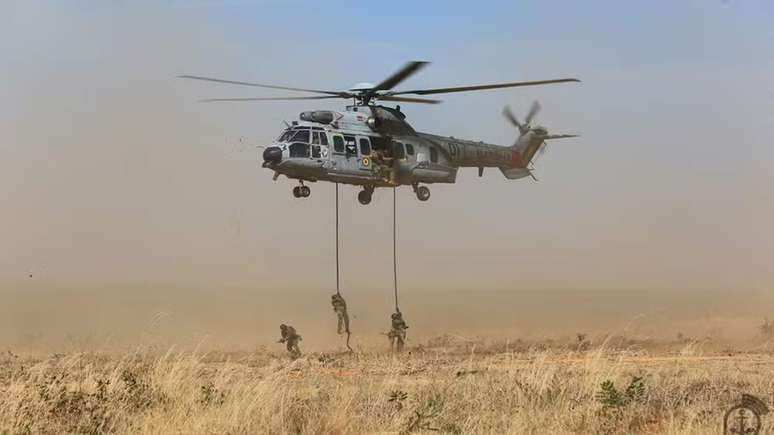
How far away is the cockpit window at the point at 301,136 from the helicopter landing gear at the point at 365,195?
2691mm

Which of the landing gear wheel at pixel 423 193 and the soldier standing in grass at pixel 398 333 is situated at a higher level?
the landing gear wheel at pixel 423 193

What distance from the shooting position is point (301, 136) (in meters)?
25.4

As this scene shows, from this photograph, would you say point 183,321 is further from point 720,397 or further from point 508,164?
point 720,397

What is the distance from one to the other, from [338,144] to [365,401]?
13829 millimetres

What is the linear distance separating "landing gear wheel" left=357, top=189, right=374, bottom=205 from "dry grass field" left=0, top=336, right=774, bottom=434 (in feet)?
38.4

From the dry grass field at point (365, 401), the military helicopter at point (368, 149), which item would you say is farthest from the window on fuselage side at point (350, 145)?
the dry grass field at point (365, 401)

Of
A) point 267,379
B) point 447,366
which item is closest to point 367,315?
point 447,366

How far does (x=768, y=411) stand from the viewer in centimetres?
1182

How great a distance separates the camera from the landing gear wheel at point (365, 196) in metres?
27.5

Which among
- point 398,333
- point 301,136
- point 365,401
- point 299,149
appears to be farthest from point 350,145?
point 365,401

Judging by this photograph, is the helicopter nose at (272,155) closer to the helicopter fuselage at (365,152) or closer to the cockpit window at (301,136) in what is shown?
the helicopter fuselage at (365,152)

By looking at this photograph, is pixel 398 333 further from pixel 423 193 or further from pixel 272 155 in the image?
pixel 272 155

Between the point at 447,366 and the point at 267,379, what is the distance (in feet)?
21.5

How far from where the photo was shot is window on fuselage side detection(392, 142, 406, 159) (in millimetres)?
26766
